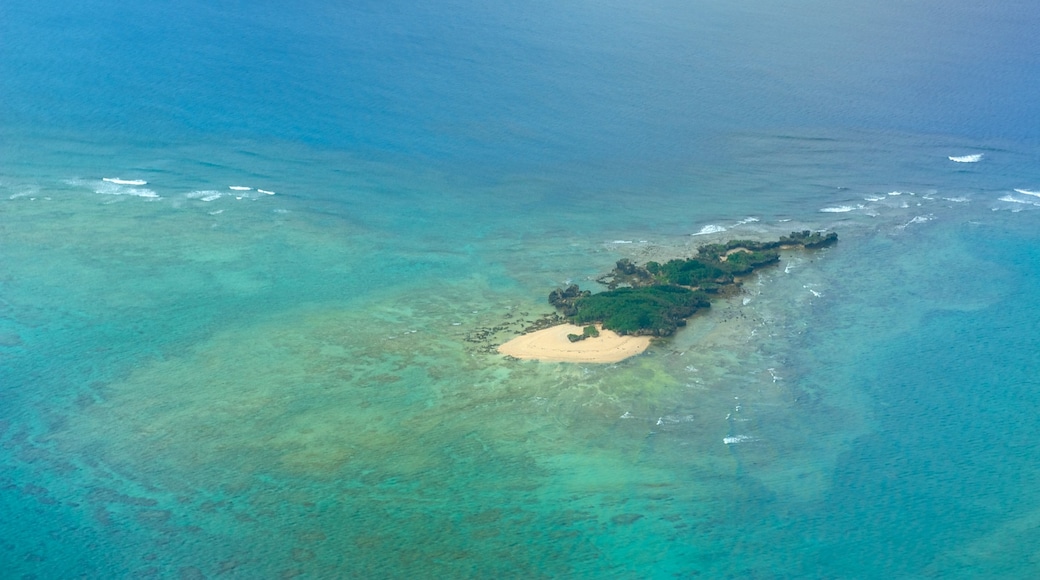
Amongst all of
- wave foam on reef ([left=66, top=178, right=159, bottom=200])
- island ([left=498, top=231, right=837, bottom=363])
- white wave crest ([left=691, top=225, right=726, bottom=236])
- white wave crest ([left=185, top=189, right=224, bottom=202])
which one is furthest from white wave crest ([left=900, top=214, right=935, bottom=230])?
wave foam on reef ([left=66, top=178, right=159, bottom=200])

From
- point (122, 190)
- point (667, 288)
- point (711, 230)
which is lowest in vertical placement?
point (667, 288)

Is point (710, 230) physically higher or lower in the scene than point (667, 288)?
higher

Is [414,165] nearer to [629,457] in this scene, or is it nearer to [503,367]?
[503,367]

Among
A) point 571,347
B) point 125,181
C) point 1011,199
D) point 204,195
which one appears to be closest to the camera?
point 571,347

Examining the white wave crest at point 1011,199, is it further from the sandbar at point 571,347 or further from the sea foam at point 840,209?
the sandbar at point 571,347

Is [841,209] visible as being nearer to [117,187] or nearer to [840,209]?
[840,209]

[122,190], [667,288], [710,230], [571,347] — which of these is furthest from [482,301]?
[122,190]

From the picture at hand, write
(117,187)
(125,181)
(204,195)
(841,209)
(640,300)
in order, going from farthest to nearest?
(841,209), (125,181), (117,187), (204,195), (640,300)

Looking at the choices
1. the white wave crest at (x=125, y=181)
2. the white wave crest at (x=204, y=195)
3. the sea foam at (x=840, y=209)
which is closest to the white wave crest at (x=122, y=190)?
the white wave crest at (x=125, y=181)
